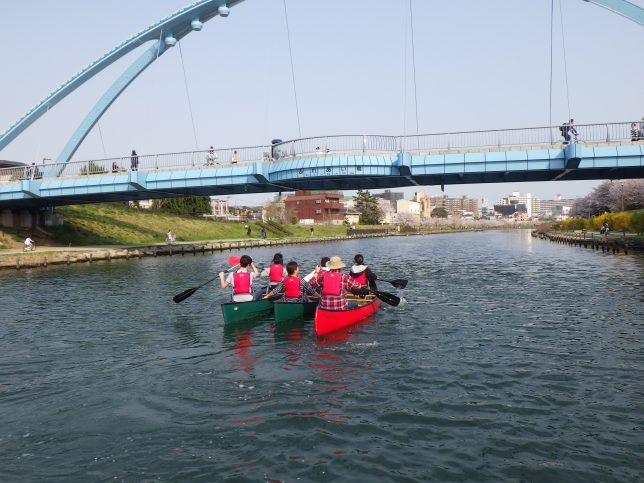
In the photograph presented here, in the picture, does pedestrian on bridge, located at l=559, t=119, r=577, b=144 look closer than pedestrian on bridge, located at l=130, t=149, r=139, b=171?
Yes

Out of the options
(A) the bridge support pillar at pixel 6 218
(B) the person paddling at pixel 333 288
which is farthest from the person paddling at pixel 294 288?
(A) the bridge support pillar at pixel 6 218

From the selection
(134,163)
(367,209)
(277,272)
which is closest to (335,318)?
(277,272)

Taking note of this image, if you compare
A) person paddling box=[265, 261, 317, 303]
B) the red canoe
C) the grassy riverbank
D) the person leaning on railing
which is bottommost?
the red canoe

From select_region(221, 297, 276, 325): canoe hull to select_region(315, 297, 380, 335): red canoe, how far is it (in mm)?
3405

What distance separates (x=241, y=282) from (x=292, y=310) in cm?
210

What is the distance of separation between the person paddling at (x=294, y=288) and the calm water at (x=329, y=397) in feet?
4.40

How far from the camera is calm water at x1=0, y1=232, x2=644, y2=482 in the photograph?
7.35 m

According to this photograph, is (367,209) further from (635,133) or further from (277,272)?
(277,272)

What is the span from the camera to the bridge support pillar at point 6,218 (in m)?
54.2

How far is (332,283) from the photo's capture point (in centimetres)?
1566

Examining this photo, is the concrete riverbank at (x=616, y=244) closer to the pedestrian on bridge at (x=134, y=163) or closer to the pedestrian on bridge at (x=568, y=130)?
the pedestrian on bridge at (x=568, y=130)

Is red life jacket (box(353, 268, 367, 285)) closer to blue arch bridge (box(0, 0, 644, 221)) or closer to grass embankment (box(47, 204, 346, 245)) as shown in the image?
blue arch bridge (box(0, 0, 644, 221))

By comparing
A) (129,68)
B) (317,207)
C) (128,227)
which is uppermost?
(129,68)

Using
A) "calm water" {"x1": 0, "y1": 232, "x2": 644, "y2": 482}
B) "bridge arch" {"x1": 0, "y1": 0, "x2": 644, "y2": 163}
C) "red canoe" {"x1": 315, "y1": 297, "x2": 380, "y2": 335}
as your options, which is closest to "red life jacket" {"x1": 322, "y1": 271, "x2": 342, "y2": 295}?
"red canoe" {"x1": 315, "y1": 297, "x2": 380, "y2": 335}
